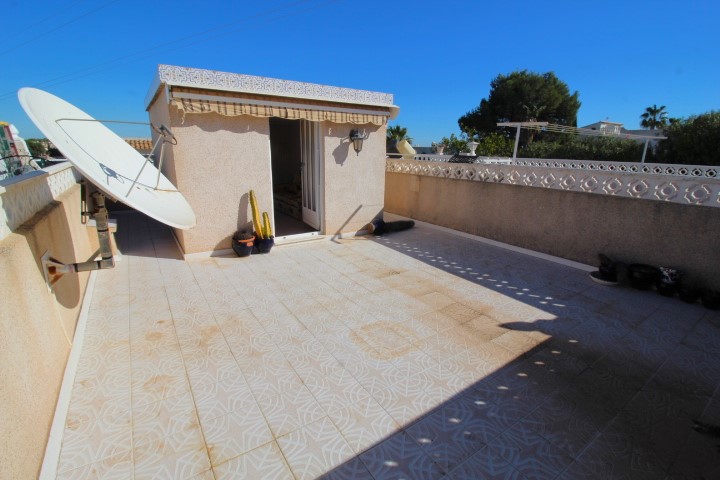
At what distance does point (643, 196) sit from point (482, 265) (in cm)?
296

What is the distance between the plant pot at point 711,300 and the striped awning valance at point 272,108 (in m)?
7.03

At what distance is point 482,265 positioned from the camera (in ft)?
22.0

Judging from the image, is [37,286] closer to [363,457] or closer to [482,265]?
[363,457]

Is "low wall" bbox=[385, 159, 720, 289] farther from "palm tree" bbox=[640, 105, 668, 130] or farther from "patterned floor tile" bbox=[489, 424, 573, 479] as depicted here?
"palm tree" bbox=[640, 105, 668, 130]

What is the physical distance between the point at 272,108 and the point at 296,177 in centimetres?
488

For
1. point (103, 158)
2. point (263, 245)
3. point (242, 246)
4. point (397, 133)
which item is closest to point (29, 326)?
point (103, 158)

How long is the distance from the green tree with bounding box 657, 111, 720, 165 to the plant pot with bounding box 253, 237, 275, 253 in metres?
26.0

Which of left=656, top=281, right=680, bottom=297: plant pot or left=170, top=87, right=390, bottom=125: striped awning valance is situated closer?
left=656, top=281, right=680, bottom=297: plant pot

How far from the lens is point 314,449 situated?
8.20 feet

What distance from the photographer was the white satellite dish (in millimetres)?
2576

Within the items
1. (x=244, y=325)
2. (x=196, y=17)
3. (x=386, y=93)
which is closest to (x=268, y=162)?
(x=386, y=93)

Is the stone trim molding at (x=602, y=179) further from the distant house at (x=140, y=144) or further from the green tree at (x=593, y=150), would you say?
the green tree at (x=593, y=150)

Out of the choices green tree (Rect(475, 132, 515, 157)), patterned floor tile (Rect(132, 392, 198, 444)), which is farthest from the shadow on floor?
green tree (Rect(475, 132, 515, 157))

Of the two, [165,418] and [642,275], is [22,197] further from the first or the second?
[642,275]
